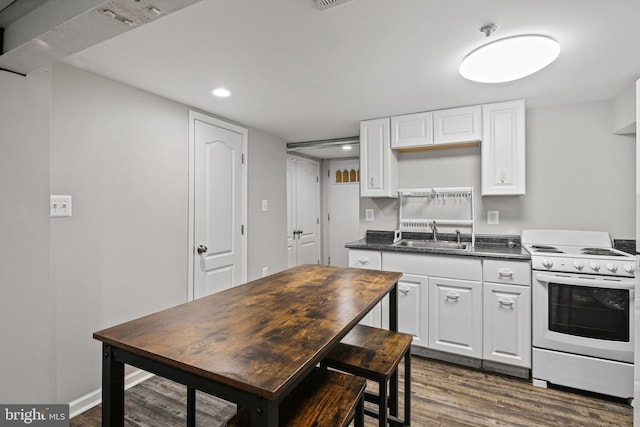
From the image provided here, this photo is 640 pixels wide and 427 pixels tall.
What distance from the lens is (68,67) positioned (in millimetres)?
1956

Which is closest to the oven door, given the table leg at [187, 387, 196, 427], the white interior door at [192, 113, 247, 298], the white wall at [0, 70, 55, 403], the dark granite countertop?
the dark granite countertop

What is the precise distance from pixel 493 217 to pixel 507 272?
77cm

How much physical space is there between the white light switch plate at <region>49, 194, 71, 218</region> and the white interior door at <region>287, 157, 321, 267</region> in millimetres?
2993

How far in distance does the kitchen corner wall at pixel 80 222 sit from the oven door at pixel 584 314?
2.85 m

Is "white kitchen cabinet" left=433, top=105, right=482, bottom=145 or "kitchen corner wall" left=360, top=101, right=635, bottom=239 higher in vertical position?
"white kitchen cabinet" left=433, top=105, right=482, bottom=145

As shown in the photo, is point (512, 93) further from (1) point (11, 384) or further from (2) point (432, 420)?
(1) point (11, 384)

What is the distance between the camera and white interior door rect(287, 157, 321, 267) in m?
4.80

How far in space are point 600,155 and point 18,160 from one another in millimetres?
3995

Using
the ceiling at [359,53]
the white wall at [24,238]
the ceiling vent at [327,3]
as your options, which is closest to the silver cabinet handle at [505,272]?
the ceiling at [359,53]

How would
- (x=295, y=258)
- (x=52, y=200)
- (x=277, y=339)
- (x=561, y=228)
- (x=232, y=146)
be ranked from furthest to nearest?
(x=295, y=258) → (x=232, y=146) → (x=561, y=228) → (x=52, y=200) → (x=277, y=339)

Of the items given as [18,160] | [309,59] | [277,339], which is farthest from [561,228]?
[18,160]

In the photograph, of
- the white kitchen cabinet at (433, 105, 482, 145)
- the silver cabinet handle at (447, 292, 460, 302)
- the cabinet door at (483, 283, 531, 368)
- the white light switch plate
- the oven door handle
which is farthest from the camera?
the white kitchen cabinet at (433, 105, 482, 145)

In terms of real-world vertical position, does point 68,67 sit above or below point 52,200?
above

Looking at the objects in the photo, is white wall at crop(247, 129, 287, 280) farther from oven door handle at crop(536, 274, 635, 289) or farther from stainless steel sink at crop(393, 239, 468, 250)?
oven door handle at crop(536, 274, 635, 289)
